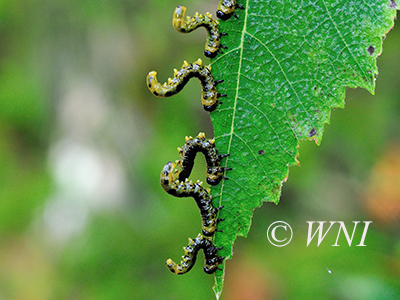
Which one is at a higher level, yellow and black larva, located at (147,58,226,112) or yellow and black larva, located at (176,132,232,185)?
yellow and black larva, located at (147,58,226,112)

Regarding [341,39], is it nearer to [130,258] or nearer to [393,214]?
→ [393,214]

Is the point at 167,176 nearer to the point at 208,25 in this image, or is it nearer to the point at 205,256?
the point at 205,256

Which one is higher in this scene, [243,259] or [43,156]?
[43,156]

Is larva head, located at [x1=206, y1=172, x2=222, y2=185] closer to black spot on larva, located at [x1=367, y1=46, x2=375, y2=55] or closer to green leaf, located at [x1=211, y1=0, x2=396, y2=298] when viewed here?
green leaf, located at [x1=211, y1=0, x2=396, y2=298]

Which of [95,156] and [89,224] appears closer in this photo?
[89,224]

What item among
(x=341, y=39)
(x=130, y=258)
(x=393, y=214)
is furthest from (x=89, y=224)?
(x=341, y=39)

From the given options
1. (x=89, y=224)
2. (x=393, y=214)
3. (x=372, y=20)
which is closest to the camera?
(x=372, y=20)

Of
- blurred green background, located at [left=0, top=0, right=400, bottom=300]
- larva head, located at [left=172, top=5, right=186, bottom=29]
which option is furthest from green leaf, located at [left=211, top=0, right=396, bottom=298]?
blurred green background, located at [left=0, top=0, right=400, bottom=300]
